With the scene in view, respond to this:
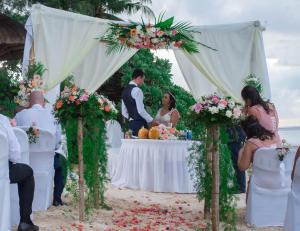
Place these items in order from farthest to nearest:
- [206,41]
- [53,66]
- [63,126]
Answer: [206,41], [53,66], [63,126]

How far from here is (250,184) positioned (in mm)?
6098

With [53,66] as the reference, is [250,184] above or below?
below

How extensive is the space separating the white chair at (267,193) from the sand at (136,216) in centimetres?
13

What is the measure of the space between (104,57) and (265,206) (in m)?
4.61

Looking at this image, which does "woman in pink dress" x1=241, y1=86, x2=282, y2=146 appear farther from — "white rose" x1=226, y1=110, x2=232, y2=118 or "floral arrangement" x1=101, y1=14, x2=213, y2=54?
"floral arrangement" x1=101, y1=14, x2=213, y2=54

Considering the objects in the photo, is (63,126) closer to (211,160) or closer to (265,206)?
(211,160)

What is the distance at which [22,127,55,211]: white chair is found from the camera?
642cm

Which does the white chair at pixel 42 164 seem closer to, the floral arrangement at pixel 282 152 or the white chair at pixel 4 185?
the white chair at pixel 4 185

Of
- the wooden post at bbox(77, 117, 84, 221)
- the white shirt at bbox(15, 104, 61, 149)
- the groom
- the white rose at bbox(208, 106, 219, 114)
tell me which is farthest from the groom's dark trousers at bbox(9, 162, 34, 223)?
the groom

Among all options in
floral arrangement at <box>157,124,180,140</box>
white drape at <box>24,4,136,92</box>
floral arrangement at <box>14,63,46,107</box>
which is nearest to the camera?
floral arrangement at <box>14,63,46,107</box>

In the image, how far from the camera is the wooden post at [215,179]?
17.9ft

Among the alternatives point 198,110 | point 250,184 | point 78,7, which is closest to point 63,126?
point 198,110

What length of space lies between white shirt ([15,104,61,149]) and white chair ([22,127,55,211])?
19 centimetres

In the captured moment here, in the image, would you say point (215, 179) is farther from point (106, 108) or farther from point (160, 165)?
point (160, 165)
